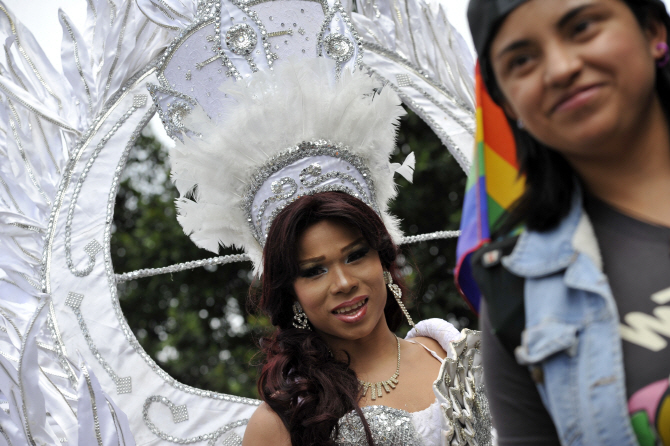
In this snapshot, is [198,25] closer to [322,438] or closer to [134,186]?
[322,438]

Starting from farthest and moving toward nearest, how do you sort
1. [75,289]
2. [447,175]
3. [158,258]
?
[158,258], [447,175], [75,289]

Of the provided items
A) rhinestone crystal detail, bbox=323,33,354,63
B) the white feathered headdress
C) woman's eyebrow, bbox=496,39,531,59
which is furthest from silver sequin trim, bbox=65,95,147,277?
woman's eyebrow, bbox=496,39,531,59

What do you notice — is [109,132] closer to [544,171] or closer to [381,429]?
[381,429]

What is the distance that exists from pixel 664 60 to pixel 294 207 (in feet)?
5.54

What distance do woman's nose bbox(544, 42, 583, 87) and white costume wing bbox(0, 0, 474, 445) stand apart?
2.06 m

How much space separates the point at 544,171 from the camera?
1104 mm

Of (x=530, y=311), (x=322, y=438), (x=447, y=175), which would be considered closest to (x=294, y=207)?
(x=322, y=438)

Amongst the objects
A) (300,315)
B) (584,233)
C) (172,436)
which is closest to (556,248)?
(584,233)

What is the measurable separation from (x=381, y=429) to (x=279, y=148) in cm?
113

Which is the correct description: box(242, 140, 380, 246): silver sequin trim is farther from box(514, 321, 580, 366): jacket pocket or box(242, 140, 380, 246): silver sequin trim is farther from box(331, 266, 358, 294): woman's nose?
box(514, 321, 580, 366): jacket pocket

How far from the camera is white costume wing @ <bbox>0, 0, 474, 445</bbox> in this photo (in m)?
2.98

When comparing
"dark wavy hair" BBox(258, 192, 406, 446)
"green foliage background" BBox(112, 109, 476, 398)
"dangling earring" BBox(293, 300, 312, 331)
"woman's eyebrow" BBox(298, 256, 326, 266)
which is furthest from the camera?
"green foliage background" BBox(112, 109, 476, 398)

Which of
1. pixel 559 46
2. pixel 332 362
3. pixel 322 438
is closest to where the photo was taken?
pixel 559 46

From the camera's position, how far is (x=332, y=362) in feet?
8.36
